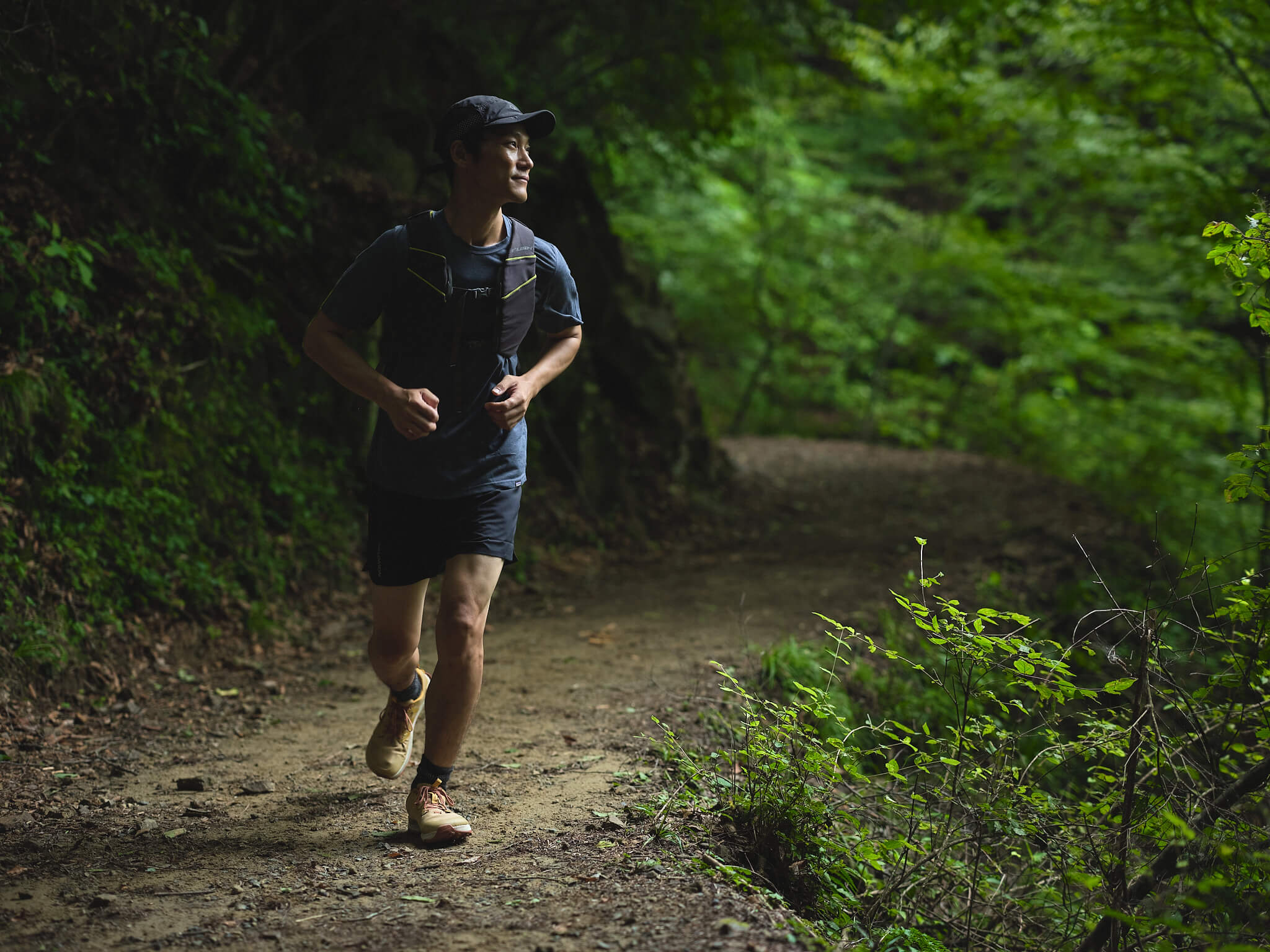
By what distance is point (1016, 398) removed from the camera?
1706 centimetres

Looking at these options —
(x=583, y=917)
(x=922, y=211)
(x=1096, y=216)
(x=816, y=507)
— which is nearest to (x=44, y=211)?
(x=583, y=917)

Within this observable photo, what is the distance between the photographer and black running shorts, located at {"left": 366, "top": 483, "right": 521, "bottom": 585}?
3.05 m

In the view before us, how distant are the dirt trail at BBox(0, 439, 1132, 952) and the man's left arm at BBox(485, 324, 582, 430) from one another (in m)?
1.40

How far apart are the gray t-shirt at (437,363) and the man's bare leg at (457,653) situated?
27 cm

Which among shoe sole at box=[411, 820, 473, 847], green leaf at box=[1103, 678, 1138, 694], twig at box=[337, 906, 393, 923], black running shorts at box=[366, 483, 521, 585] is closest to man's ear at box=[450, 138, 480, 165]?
black running shorts at box=[366, 483, 521, 585]

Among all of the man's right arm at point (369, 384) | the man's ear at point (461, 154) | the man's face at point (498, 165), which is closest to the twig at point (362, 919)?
the man's right arm at point (369, 384)

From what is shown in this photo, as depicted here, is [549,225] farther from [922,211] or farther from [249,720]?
[922,211]

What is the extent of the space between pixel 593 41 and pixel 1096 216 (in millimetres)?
11517

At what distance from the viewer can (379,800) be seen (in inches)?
139

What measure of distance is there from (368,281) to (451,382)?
16.4 inches

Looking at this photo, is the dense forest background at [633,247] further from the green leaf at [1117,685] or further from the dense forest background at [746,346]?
the green leaf at [1117,685]

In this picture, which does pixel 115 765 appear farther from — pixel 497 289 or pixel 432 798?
pixel 497 289

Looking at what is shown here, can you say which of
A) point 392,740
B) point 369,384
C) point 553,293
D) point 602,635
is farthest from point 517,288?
point 602,635

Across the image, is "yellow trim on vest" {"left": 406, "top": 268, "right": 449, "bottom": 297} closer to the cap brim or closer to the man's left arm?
the man's left arm
